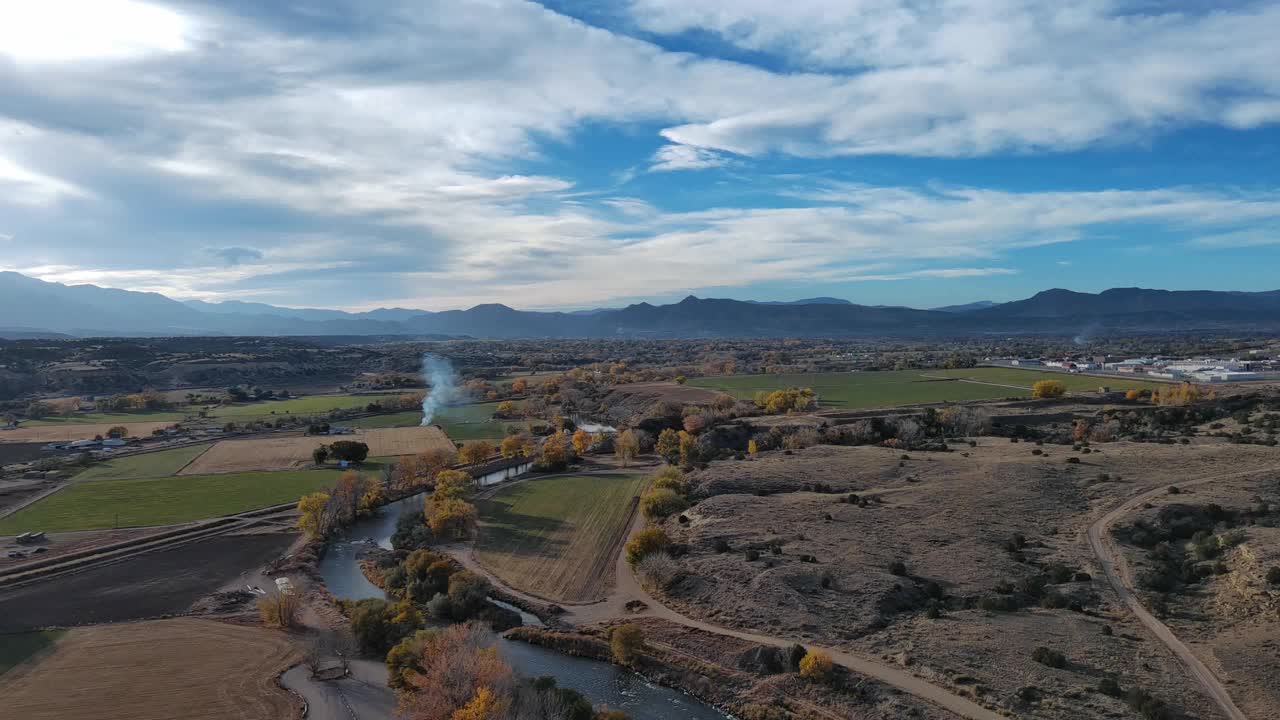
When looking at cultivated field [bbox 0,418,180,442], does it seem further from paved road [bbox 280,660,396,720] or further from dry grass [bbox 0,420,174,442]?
paved road [bbox 280,660,396,720]

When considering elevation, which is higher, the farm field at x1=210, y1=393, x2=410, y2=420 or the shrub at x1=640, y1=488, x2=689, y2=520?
the farm field at x1=210, y1=393, x2=410, y2=420

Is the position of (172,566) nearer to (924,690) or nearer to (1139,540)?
(924,690)

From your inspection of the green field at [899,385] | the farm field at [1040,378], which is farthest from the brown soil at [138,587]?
the farm field at [1040,378]

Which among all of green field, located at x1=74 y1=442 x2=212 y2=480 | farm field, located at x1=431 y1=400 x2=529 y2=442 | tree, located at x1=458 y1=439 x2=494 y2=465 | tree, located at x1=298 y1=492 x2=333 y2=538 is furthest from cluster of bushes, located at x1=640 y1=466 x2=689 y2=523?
green field, located at x1=74 y1=442 x2=212 y2=480

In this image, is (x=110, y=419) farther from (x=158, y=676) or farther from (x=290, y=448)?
(x=158, y=676)

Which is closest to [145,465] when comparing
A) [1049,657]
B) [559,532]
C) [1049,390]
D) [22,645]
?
[22,645]

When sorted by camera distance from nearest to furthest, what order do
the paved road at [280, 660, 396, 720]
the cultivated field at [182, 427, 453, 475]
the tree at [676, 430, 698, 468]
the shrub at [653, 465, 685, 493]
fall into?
the paved road at [280, 660, 396, 720]
the shrub at [653, 465, 685, 493]
the tree at [676, 430, 698, 468]
the cultivated field at [182, 427, 453, 475]

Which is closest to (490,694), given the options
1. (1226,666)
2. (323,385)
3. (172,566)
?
(1226,666)
